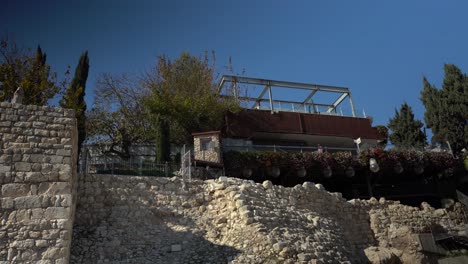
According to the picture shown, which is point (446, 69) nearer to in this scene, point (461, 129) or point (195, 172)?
point (461, 129)

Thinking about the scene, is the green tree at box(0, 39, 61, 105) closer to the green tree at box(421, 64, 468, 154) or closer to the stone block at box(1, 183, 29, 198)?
the stone block at box(1, 183, 29, 198)

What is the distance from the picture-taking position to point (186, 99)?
20875mm

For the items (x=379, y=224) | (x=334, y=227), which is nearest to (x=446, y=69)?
(x=379, y=224)

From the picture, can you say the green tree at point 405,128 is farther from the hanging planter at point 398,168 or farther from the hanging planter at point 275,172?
the hanging planter at point 275,172

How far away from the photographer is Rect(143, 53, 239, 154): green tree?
20.4 meters

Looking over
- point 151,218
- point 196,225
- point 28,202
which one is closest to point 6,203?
point 28,202

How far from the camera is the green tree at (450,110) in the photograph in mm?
28484

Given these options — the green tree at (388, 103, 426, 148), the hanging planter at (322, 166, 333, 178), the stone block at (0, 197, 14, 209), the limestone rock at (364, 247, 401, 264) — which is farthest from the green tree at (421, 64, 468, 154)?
the stone block at (0, 197, 14, 209)

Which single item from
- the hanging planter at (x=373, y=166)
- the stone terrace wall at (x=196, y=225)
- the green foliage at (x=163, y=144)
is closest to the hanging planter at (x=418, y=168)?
the hanging planter at (x=373, y=166)

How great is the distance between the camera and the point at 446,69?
101 feet

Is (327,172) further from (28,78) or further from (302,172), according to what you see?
(28,78)

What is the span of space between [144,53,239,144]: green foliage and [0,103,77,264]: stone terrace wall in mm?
10817

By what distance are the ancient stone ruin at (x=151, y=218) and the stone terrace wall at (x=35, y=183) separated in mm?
20

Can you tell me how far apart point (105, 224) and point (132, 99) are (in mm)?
15139
